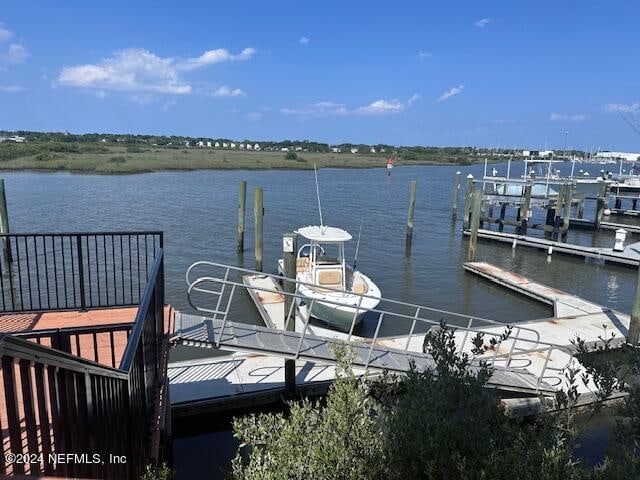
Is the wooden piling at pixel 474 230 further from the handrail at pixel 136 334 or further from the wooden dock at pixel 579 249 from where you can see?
the handrail at pixel 136 334

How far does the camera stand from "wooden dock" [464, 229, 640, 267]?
22.3 m

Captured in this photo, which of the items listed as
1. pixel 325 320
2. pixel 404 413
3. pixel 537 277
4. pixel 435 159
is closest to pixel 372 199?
pixel 537 277

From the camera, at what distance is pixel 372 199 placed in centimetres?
4788

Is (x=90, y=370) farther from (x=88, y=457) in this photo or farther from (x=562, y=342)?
(x=562, y=342)

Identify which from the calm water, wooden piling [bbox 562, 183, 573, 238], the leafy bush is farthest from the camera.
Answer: wooden piling [bbox 562, 183, 573, 238]

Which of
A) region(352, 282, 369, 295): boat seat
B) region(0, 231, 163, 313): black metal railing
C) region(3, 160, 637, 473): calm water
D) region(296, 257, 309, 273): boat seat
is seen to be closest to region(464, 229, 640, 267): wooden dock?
region(3, 160, 637, 473): calm water

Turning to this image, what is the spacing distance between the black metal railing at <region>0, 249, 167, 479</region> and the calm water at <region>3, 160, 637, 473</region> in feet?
17.5

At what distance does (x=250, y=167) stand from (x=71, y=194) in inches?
1853

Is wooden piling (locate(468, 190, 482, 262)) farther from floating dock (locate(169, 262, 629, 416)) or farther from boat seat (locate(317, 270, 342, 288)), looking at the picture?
boat seat (locate(317, 270, 342, 288))

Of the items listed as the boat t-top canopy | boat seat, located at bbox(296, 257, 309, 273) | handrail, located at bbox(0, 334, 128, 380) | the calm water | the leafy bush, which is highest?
handrail, located at bbox(0, 334, 128, 380)

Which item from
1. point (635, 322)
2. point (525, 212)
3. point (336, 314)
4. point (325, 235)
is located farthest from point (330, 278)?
point (525, 212)

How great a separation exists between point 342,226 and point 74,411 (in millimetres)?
29655

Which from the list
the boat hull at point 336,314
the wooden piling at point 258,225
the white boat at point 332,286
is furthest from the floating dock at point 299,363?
the wooden piling at point 258,225

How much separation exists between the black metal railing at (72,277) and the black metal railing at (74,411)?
269 centimetres
